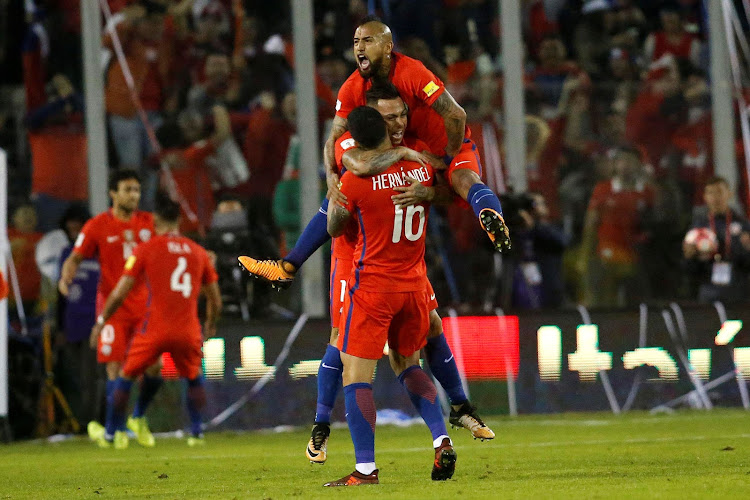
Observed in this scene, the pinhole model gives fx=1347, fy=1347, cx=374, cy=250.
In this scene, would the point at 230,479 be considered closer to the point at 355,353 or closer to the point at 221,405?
the point at 355,353

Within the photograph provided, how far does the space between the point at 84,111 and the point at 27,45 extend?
1.10 meters

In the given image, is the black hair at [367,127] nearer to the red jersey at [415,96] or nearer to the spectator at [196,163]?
the red jersey at [415,96]

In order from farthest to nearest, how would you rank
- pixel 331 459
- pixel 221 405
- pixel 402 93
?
pixel 221 405, pixel 331 459, pixel 402 93

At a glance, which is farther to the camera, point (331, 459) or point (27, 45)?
point (27, 45)

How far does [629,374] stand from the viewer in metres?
11.7

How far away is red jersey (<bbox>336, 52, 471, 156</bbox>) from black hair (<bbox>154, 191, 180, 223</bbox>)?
3.42m

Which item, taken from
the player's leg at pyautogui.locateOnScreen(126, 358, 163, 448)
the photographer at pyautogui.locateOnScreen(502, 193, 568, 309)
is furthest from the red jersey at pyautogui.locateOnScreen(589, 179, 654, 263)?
the player's leg at pyautogui.locateOnScreen(126, 358, 163, 448)

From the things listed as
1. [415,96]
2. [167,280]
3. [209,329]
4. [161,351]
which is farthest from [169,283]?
[415,96]

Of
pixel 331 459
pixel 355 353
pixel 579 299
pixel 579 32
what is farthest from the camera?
pixel 579 32

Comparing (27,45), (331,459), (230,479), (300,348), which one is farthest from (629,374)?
(27,45)

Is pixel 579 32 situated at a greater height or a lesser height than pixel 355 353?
greater

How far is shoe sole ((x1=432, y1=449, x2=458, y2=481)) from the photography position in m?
6.52

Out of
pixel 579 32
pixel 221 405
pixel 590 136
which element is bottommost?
pixel 221 405

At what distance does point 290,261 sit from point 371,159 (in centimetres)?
90
